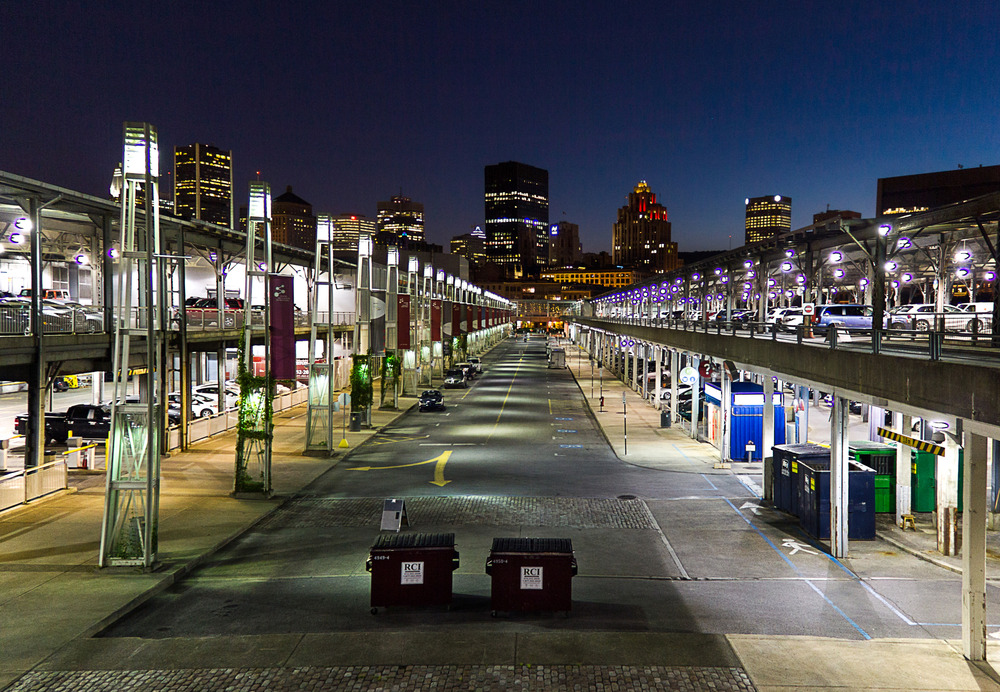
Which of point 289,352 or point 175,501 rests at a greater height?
point 289,352

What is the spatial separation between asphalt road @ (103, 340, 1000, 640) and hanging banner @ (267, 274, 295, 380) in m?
4.17

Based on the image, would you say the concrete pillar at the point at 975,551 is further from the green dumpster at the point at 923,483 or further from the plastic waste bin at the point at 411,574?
the green dumpster at the point at 923,483

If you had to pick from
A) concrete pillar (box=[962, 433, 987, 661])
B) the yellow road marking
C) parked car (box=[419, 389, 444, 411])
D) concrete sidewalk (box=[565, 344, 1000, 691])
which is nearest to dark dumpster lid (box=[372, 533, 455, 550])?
concrete sidewalk (box=[565, 344, 1000, 691])

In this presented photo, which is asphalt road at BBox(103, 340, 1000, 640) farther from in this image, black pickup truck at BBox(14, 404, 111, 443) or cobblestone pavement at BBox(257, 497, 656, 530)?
black pickup truck at BBox(14, 404, 111, 443)

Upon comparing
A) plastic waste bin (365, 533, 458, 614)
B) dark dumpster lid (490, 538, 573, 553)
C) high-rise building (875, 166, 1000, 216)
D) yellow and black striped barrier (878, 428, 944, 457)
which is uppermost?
high-rise building (875, 166, 1000, 216)

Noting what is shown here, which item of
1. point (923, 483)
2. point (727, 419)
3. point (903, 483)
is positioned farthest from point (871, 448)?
point (727, 419)

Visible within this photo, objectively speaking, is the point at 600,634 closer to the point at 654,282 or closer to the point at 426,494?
the point at 426,494

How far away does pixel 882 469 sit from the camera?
1866 cm

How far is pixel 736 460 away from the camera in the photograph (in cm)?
2580

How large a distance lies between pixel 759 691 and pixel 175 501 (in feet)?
54.3

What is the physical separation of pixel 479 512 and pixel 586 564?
4883 mm

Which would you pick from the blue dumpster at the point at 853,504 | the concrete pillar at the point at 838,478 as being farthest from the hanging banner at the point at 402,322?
the concrete pillar at the point at 838,478

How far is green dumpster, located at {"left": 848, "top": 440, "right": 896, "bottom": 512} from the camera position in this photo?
18406 mm

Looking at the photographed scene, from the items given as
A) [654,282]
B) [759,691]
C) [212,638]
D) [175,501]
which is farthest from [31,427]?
[654,282]
